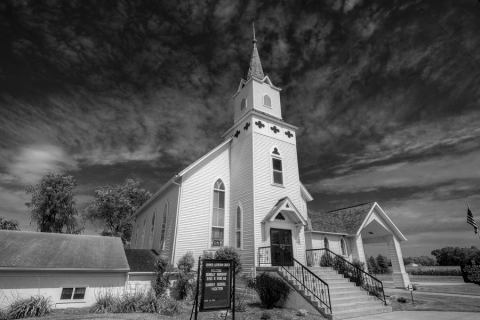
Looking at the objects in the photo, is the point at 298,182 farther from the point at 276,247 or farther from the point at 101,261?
the point at 101,261

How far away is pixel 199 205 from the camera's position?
1714cm

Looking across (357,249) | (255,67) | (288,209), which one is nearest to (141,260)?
(288,209)

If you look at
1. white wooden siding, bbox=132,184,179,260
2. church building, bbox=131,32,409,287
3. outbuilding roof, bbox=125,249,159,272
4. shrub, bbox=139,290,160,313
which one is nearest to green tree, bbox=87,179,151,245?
white wooden siding, bbox=132,184,179,260

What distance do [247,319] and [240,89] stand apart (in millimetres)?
16712

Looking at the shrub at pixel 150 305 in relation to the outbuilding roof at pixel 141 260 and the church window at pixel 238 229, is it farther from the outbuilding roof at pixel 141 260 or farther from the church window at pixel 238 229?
the church window at pixel 238 229

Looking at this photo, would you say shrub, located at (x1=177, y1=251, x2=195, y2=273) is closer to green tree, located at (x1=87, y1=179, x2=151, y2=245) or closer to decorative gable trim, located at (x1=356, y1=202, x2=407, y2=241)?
decorative gable trim, located at (x1=356, y1=202, x2=407, y2=241)

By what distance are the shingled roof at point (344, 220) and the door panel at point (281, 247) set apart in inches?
165

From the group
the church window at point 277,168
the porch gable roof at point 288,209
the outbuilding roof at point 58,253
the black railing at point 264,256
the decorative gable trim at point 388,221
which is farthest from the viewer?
the decorative gable trim at point 388,221

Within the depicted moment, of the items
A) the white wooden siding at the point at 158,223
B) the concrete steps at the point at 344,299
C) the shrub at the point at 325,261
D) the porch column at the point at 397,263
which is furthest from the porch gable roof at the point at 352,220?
the white wooden siding at the point at 158,223

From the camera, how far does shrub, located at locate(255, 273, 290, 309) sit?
38.3 ft

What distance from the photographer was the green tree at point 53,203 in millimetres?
33094

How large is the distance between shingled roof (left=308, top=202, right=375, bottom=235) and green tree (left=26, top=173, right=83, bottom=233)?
30395mm

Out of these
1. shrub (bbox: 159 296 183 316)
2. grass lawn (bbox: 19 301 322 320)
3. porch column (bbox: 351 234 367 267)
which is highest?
porch column (bbox: 351 234 367 267)

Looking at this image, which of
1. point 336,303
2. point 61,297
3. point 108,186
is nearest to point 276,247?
point 336,303
